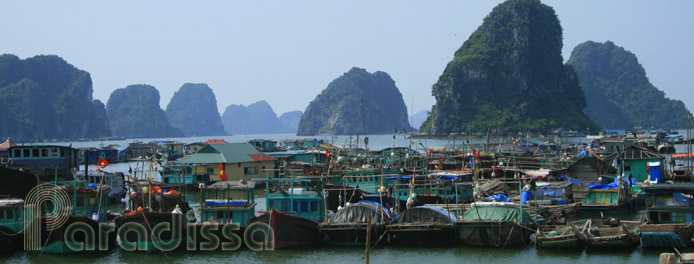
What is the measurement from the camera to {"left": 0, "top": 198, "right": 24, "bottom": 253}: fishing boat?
2228 centimetres

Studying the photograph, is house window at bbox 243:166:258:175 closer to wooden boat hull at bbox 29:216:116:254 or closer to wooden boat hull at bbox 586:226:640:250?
wooden boat hull at bbox 29:216:116:254

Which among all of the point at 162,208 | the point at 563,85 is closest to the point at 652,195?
the point at 162,208

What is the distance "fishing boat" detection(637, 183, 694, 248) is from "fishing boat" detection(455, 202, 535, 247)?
3.65 m

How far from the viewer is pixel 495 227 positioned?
2205cm

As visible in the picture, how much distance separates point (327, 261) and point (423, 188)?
1229cm

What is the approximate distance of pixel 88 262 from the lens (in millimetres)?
21984

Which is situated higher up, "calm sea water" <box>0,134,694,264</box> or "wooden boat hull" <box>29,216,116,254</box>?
"wooden boat hull" <box>29,216,116,254</box>

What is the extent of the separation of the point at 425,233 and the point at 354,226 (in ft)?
7.72

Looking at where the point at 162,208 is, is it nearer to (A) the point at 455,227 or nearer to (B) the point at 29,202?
(B) the point at 29,202

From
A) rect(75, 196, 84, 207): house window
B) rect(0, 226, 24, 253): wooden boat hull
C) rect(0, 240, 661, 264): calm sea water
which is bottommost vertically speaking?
rect(0, 240, 661, 264): calm sea water

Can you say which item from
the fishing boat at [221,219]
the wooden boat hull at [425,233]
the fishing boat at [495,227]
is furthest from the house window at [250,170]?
the fishing boat at [495,227]

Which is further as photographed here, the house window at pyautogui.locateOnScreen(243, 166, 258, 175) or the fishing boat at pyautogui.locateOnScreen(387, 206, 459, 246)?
the house window at pyautogui.locateOnScreen(243, 166, 258, 175)

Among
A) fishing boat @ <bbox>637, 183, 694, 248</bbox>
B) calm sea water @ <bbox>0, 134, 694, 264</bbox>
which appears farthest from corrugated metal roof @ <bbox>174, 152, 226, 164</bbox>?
fishing boat @ <bbox>637, 183, 694, 248</bbox>

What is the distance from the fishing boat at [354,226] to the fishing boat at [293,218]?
58 cm
